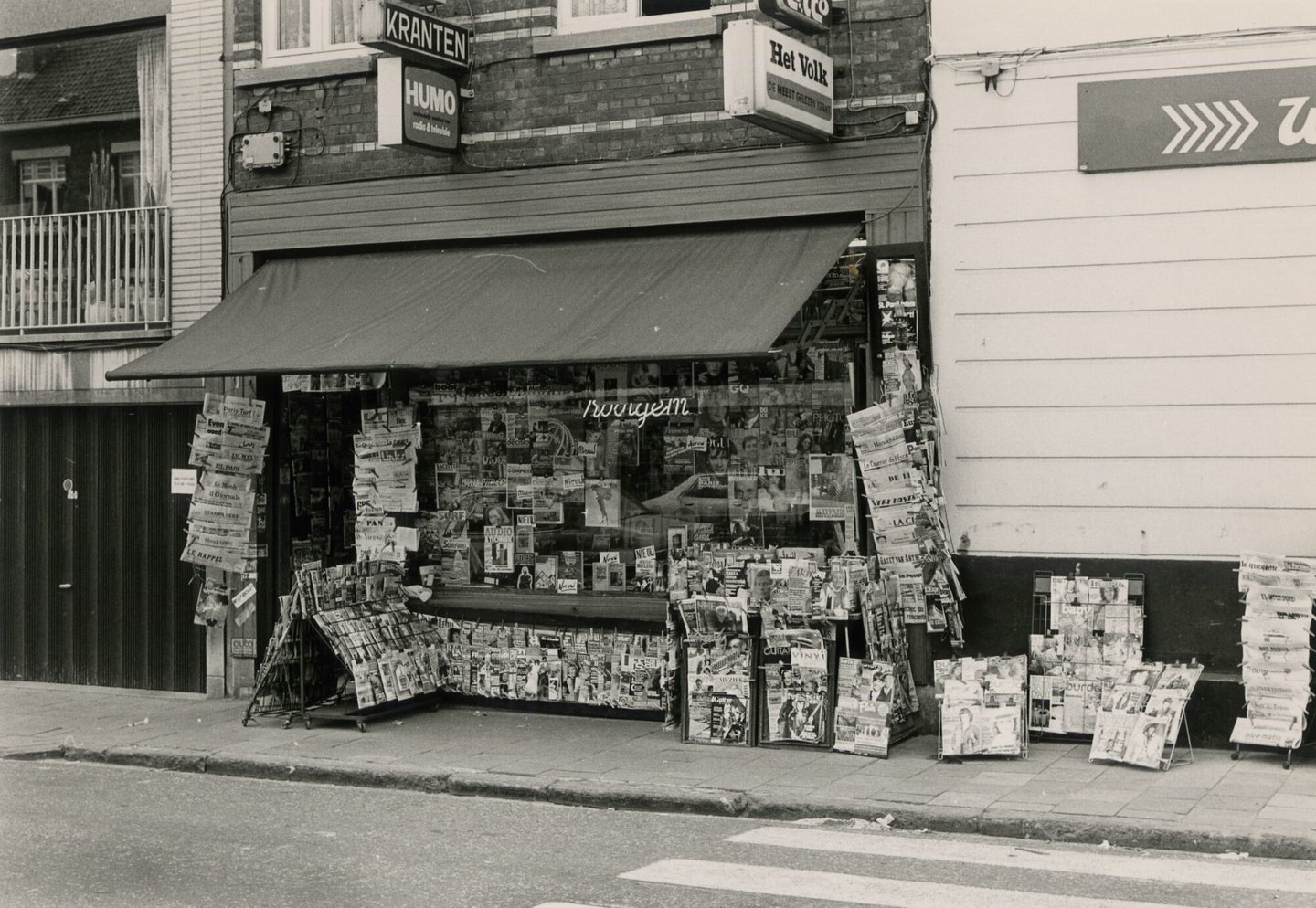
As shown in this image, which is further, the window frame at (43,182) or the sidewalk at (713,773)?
the window frame at (43,182)

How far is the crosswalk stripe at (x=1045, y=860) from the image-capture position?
6738 millimetres

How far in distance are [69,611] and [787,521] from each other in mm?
6314

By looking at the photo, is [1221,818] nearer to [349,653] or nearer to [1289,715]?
[1289,715]

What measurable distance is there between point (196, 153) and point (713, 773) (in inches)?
271

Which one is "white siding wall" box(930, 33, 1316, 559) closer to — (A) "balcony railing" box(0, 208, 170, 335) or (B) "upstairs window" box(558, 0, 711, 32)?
(B) "upstairs window" box(558, 0, 711, 32)

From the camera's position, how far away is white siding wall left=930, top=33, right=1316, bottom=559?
9242 mm

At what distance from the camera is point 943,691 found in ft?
30.2

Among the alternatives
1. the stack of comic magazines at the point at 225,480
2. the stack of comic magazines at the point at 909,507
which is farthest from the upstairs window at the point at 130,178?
the stack of comic magazines at the point at 909,507

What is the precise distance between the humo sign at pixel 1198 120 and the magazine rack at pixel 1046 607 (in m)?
2.59

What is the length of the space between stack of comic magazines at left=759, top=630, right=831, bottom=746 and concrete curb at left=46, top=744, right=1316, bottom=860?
4.17 ft

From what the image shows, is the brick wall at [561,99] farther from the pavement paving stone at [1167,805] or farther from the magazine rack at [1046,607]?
the pavement paving stone at [1167,805]

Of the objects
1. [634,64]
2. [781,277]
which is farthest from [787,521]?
[634,64]

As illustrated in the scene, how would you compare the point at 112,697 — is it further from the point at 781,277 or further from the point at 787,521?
the point at 781,277

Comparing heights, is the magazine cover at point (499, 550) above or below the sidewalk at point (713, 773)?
above
